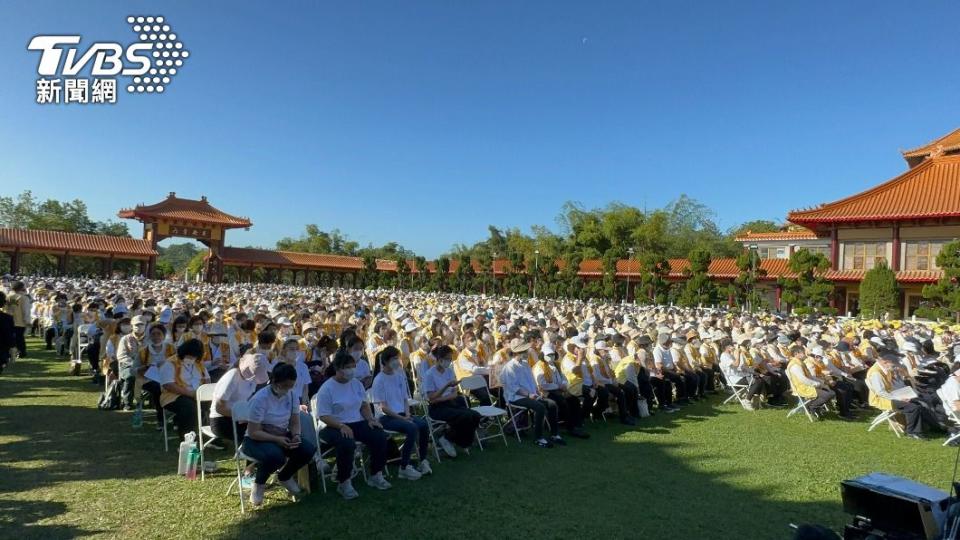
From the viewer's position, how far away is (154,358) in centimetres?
678

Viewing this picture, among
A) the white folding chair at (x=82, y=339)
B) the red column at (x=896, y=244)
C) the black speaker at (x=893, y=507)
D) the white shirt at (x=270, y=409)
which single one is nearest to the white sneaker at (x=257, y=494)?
the white shirt at (x=270, y=409)

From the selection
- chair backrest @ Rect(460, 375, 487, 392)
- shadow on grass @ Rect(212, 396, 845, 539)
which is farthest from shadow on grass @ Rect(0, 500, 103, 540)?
chair backrest @ Rect(460, 375, 487, 392)

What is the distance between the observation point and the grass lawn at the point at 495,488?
170 inches

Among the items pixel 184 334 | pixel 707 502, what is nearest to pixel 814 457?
pixel 707 502

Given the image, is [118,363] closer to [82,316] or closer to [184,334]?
[184,334]

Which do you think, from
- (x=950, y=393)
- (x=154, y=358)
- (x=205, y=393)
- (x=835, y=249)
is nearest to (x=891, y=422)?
(x=950, y=393)

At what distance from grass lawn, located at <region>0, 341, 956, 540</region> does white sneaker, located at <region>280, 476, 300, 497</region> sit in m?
0.12

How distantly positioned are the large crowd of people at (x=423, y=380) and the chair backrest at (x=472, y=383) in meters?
0.03

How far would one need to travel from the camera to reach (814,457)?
6.62 metres

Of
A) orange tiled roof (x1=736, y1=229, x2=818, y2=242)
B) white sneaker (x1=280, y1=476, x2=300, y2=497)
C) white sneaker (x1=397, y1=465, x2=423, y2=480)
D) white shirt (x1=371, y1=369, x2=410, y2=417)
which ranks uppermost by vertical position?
orange tiled roof (x1=736, y1=229, x2=818, y2=242)

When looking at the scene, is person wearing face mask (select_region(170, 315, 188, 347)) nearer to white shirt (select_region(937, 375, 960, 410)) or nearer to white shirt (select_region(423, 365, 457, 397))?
white shirt (select_region(423, 365, 457, 397))

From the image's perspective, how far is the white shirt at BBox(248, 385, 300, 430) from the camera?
465 cm

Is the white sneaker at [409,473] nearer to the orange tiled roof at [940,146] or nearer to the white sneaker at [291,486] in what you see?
the white sneaker at [291,486]

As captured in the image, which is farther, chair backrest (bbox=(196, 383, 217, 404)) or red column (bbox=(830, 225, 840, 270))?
red column (bbox=(830, 225, 840, 270))
